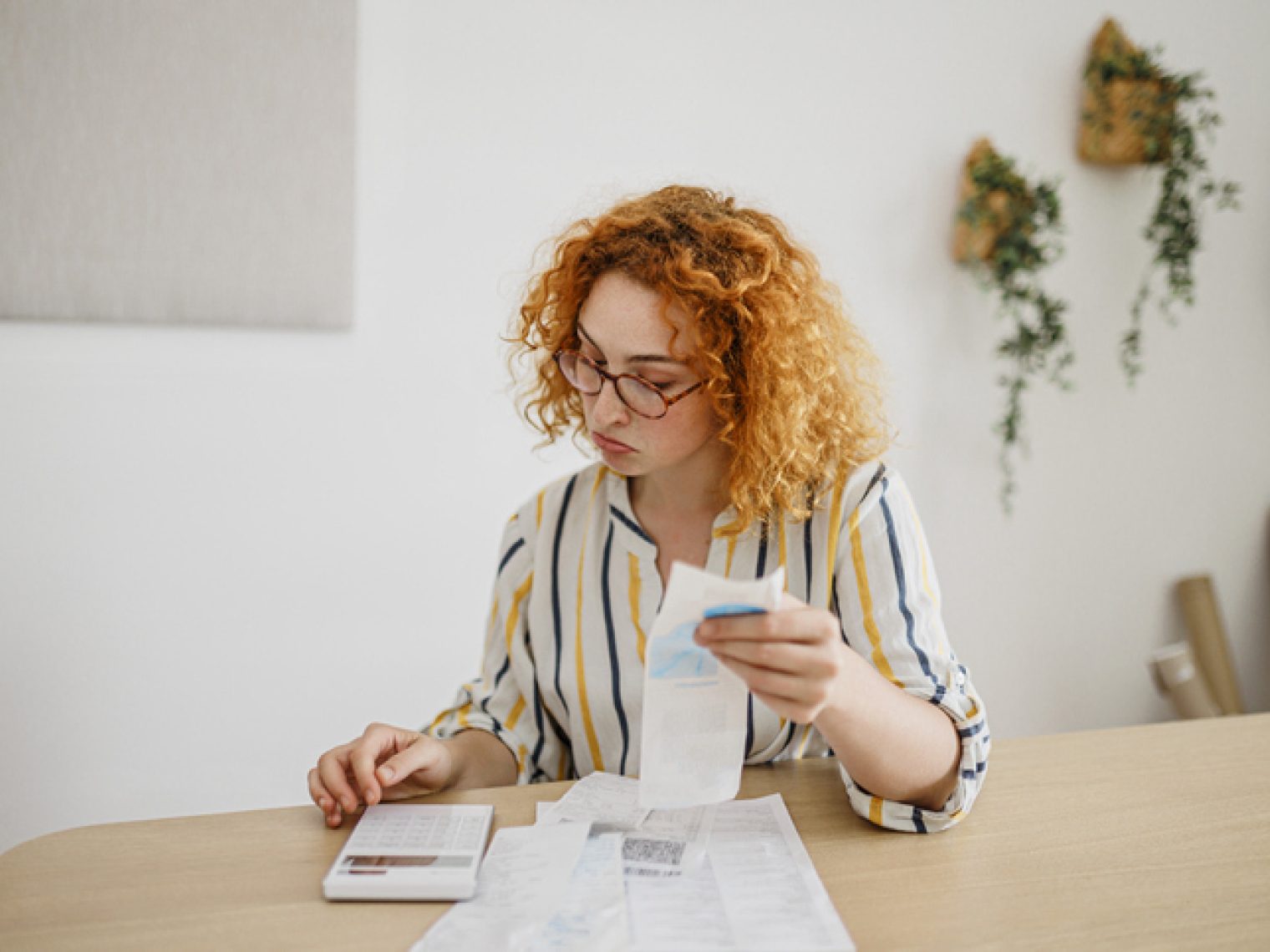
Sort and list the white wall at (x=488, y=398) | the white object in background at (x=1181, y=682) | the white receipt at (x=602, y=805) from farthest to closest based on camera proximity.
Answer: the white object in background at (x=1181, y=682) → the white wall at (x=488, y=398) → the white receipt at (x=602, y=805)

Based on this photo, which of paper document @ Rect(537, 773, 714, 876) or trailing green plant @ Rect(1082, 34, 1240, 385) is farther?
trailing green plant @ Rect(1082, 34, 1240, 385)

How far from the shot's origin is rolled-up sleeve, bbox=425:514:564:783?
4.74 feet

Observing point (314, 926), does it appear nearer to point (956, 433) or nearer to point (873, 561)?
point (873, 561)

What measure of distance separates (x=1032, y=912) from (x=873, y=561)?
1.41ft

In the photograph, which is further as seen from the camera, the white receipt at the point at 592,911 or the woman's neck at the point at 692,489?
the woman's neck at the point at 692,489

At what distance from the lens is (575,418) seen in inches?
63.6

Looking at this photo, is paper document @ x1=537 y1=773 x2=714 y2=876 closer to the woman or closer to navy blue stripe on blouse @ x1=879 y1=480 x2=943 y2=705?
the woman

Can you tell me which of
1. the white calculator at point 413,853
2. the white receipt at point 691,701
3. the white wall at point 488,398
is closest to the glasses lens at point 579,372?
the white receipt at point 691,701

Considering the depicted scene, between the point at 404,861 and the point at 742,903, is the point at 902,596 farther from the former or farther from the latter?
the point at 404,861

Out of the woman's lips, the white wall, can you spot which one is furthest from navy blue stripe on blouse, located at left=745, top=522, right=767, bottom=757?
the white wall

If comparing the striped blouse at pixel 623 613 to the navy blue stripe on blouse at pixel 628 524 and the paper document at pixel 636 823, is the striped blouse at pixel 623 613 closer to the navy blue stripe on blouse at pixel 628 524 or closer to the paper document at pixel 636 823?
the navy blue stripe on blouse at pixel 628 524

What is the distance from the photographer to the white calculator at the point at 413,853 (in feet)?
3.31

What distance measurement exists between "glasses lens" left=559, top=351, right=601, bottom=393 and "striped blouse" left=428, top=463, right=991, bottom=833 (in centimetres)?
21

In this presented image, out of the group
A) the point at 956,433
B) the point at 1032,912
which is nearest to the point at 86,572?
the point at 1032,912
